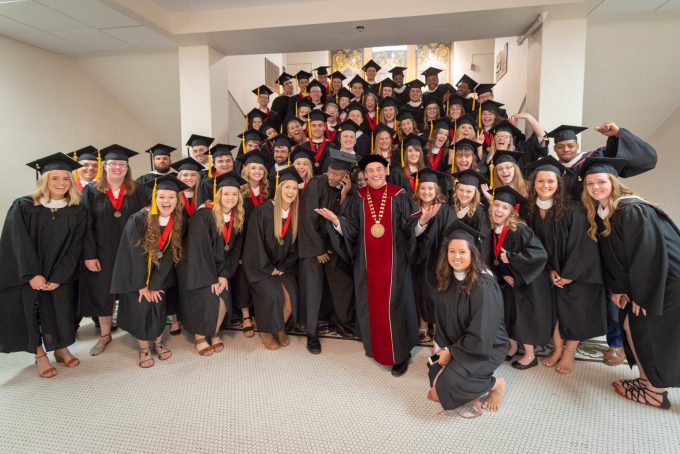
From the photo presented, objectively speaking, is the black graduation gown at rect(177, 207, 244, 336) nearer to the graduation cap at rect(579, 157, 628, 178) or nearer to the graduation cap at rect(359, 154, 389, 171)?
the graduation cap at rect(359, 154, 389, 171)

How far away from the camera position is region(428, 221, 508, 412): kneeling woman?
261cm

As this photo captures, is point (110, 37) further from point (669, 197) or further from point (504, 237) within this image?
point (669, 197)

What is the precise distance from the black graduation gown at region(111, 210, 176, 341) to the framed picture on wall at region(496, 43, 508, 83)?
8849 mm

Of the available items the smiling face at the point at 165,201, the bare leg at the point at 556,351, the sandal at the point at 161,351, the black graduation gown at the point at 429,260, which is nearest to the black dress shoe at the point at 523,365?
the bare leg at the point at 556,351

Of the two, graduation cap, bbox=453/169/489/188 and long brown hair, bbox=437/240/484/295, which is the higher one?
graduation cap, bbox=453/169/489/188

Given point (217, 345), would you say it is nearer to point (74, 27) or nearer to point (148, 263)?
point (148, 263)

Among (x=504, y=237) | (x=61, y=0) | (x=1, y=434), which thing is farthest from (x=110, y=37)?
(x=504, y=237)

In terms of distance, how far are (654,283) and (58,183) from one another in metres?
4.66

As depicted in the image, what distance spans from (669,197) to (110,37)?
9799 mm

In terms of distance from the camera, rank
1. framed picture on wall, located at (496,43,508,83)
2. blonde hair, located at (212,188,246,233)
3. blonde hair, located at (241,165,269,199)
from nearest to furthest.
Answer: blonde hair, located at (212,188,246,233) < blonde hair, located at (241,165,269,199) < framed picture on wall, located at (496,43,508,83)

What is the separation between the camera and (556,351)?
3.35m

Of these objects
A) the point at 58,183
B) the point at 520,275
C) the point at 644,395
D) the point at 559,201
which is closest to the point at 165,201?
the point at 58,183

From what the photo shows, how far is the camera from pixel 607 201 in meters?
2.90

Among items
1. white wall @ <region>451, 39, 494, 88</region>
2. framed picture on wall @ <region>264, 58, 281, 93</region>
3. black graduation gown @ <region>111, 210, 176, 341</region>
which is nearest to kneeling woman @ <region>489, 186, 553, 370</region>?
black graduation gown @ <region>111, 210, 176, 341</region>
